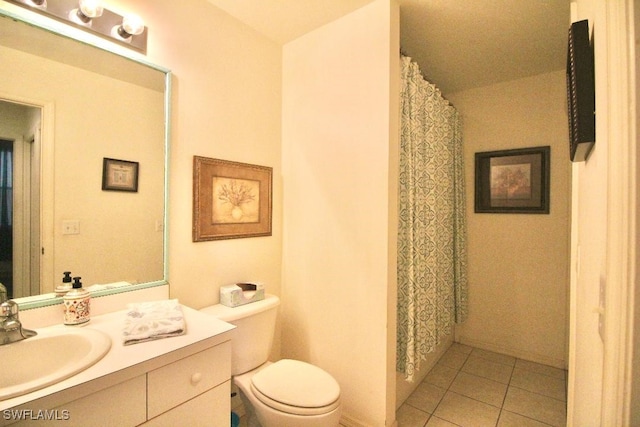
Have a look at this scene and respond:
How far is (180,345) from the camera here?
966 millimetres

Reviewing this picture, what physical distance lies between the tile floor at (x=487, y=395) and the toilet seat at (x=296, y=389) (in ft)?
2.41

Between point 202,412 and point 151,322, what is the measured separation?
37 cm

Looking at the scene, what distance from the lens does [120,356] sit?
0.89m

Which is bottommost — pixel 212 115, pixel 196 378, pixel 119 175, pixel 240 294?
pixel 196 378

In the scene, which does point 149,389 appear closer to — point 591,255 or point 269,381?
point 269,381

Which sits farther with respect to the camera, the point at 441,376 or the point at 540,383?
the point at 441,376

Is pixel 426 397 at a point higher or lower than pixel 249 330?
lower

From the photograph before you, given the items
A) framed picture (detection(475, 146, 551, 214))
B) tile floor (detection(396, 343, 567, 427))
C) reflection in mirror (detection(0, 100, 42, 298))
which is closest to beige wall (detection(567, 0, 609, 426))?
tile floor (detection(396, 343, 567, 427))

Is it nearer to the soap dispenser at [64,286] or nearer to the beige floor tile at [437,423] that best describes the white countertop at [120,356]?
the soap dispenser at [64,286]

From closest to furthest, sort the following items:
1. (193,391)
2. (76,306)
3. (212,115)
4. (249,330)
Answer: (193,391) < (76,306) < (249,330) < (212,115)

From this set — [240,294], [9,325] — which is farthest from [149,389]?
[240,294]

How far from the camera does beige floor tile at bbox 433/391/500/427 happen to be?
176cm

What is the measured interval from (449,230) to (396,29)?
5.17 feet

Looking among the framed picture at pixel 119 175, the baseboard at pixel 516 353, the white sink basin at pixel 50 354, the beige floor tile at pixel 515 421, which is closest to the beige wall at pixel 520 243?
the baseboard at pixel 516 353
